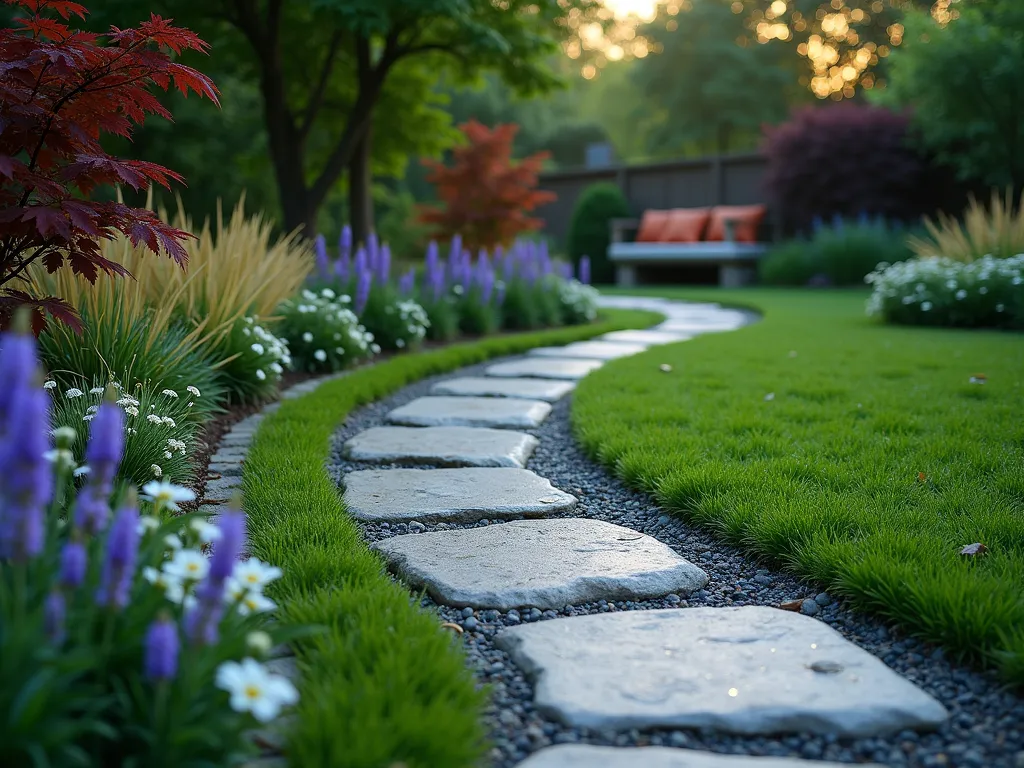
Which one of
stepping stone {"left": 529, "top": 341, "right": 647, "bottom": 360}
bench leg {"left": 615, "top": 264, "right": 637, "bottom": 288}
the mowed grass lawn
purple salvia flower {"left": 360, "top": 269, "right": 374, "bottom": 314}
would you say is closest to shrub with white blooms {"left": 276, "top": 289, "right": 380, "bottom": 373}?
purple salvia flower {"left": 360, "top": 269, "right": 374, "bottom": 314}

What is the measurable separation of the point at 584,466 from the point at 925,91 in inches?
448

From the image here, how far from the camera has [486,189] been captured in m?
9.20

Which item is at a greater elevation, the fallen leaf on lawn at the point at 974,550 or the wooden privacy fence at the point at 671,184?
the wooden privacy fence at the point at 671,184

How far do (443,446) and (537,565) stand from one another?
3.66 feet

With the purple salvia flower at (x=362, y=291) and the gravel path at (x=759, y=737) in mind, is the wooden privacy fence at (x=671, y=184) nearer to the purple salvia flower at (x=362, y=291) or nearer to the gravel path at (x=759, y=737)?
the purple salvia flower at (x=362, y=291)

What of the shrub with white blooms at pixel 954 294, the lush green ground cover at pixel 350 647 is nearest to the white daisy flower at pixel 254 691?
the lush green ground cover at pixel 350 647

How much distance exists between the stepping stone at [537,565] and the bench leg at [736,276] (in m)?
11.8

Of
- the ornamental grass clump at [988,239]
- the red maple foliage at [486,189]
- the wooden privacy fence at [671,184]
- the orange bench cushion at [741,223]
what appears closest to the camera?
the ornamental grass clump at [988,239]

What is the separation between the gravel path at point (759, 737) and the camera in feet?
4.09

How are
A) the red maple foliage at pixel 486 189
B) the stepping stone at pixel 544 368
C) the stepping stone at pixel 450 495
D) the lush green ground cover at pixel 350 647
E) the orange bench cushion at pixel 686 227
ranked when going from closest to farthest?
the lush green ground cover at pixel 350 647
the stepping stone at pixel 450 495
the stepping stone at pixel 544 368
the red maple foliage at pixel 486 189
the orange bench cushion at pixel 686 227

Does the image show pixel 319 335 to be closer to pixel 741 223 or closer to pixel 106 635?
pixel 106 635

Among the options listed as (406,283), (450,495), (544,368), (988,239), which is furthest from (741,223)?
(450,495)

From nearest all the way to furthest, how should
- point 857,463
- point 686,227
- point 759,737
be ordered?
point 759,737 < point 857,463 < point 686,227

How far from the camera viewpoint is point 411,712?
3.77ft
